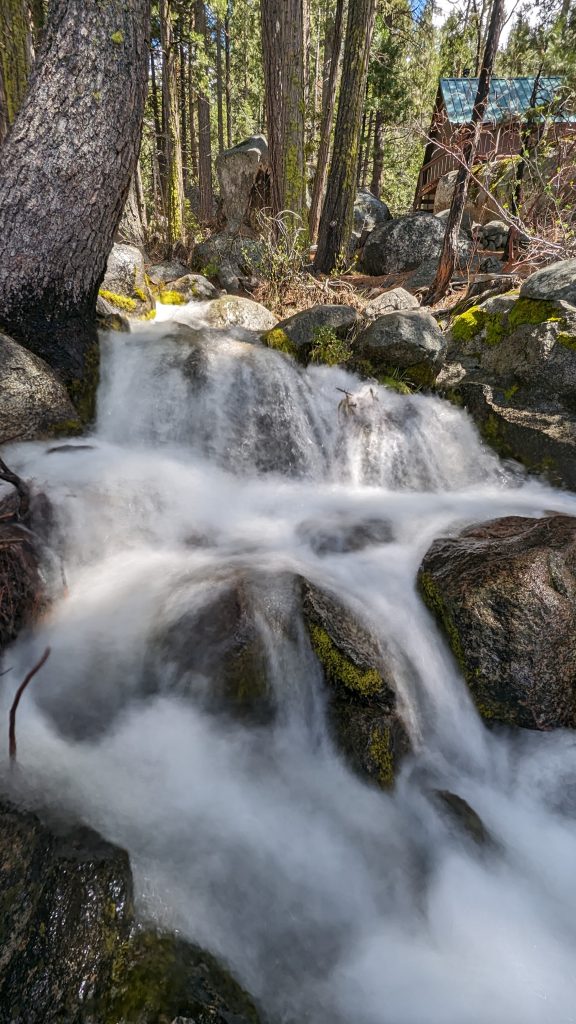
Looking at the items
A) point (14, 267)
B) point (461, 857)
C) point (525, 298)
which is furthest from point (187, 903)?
point (525, 298)

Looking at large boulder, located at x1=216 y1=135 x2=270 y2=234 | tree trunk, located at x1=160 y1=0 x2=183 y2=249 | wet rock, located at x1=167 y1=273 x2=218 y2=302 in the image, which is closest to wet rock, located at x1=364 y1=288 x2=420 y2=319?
wet rock, located at x1=167 y1=273 x2=218 y2=302

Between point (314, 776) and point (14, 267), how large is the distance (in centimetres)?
461

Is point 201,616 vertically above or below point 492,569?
below

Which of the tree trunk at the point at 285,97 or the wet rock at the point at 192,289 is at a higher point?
the tree trunk at the point at 285,97

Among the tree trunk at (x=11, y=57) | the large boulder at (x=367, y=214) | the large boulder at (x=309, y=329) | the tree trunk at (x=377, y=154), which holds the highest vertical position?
the tree trunk at (x=377, y=154)

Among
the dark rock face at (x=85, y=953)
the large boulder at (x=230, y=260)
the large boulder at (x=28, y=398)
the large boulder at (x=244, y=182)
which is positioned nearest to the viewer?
the dark rock face at (x=85, y=953)

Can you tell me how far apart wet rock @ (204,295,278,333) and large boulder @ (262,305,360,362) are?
0.82 m

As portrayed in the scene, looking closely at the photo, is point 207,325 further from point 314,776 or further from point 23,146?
point 314,776

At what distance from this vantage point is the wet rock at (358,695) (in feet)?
8.52

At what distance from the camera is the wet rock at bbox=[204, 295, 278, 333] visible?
7305mm

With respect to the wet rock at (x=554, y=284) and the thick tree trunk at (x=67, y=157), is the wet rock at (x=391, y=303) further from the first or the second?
the thick tree trunk at (x=67, y=157)

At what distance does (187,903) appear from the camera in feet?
5.99

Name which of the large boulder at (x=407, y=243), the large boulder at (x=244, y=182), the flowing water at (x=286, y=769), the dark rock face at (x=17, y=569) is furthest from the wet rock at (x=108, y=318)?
the large boulder at (x=407, y=243)

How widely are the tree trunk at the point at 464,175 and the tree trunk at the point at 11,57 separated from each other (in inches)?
254
